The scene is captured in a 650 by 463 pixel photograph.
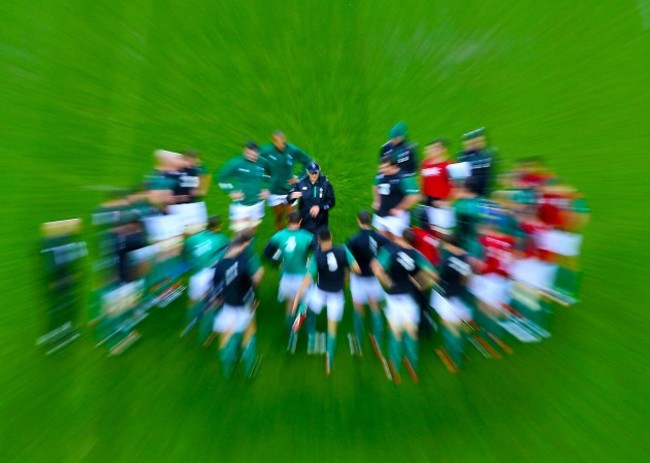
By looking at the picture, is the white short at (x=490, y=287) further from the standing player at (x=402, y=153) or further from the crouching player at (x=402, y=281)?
the standing player at (x=402, y=153)

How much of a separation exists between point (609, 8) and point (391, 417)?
13354 mm

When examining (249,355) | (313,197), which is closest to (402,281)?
(249,355)

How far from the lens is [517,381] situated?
638 cm

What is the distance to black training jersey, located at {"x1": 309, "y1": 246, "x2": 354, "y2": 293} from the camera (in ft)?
20.1

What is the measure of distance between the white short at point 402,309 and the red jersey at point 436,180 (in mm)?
2594

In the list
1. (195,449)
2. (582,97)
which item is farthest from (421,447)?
(582,97)

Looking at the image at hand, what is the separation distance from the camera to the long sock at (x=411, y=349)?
6301 mm

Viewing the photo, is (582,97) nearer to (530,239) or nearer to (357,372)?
(530,239)

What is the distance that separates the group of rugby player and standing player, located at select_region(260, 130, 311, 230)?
0.61 meters

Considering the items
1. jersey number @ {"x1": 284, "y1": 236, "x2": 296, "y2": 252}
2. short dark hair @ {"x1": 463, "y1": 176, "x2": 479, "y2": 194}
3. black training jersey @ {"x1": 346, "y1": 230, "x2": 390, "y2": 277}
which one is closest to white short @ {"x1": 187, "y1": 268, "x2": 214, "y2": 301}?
jersey number @ {"x1": 284, "y1": 236, "x2": 296, "y2": 252}

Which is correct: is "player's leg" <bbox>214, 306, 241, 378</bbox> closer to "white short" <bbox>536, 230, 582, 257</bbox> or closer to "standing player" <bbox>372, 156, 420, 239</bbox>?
"standing player" <bbox>372, 156, 420, 239</bbox>

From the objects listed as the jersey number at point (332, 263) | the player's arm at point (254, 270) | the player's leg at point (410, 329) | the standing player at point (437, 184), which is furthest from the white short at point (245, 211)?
the player's leg at point (410, 329)

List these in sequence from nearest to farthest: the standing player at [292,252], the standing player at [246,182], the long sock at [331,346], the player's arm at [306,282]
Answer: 1. the player's arm at [306,282]
2. the long sock at [331,346]
3. the standing player at [292,252]
4. the standing player at [246,182]

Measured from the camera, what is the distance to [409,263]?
5.88 metres
